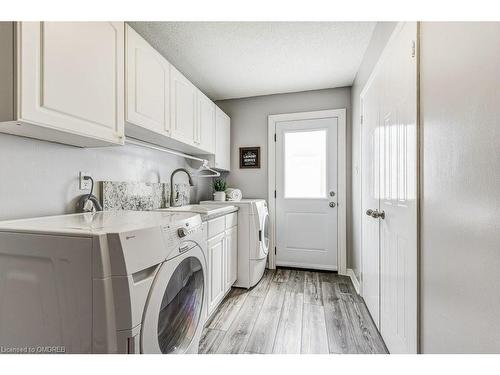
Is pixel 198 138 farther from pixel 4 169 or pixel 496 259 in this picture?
pixel 496 259

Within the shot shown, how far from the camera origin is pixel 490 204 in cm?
67

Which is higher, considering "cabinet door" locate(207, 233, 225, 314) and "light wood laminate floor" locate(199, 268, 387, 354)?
"cabinet door" locate(207, 233, 225, 314)

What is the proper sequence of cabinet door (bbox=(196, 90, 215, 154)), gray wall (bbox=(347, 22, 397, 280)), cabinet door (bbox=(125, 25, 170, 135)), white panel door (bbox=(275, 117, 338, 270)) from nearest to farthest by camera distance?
cabinet door (bbox=(125, 25, 170, 135))
gray wall (bbox=(347, 22, 397, 280))
cabinet door (bbox=(196, 90, 215, 154))
white panel door (bbox=(275, 117, 338, 270))

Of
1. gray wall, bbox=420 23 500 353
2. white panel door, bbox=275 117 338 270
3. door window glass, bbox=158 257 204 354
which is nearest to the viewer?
gray wall, bbox=420 23 500 353

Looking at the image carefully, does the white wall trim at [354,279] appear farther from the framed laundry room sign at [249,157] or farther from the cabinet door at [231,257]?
the framed laundry room sign at [249,157]

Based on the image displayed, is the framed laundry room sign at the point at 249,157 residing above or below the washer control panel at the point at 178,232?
above

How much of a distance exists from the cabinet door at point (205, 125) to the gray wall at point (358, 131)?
5.17 feet

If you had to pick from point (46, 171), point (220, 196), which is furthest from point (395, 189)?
point (46, 171)

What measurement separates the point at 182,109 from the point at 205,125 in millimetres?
478

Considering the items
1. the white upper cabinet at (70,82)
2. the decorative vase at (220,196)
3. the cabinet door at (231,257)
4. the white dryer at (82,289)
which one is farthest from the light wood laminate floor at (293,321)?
the white upper cabinet at (70,82)

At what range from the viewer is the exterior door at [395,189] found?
1166 mm

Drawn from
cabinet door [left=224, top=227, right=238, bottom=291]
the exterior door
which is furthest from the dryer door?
the exterior door

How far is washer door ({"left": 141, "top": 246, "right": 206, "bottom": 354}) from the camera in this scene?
872 mm

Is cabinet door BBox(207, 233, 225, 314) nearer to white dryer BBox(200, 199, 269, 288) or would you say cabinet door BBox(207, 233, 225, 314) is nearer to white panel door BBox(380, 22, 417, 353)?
white dryer BBox(200, 199, 269, 288)
